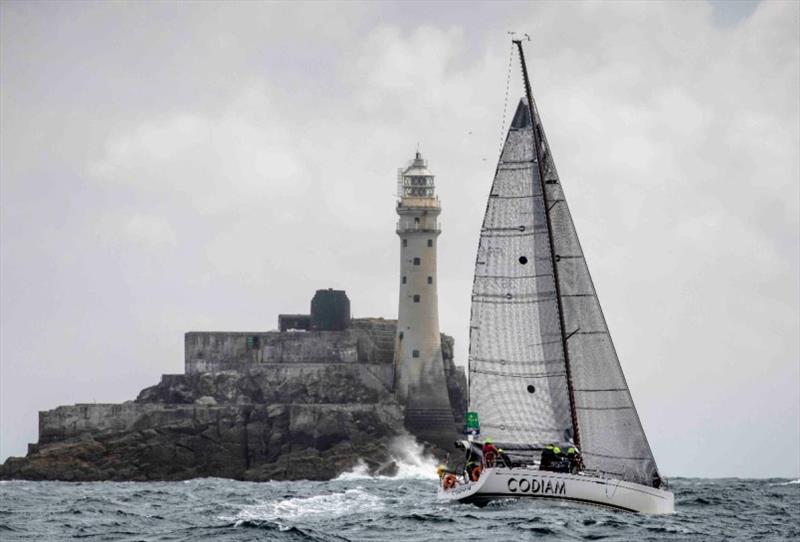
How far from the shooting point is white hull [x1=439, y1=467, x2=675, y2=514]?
33156 mm

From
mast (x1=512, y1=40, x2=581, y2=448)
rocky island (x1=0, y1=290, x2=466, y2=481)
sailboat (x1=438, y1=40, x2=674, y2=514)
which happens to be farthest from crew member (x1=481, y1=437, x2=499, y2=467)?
rocky island (x1=0, y1=290, x2=466, y2=481)

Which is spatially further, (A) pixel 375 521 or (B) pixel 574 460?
(B) pixel 574 460

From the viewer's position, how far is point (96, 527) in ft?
106

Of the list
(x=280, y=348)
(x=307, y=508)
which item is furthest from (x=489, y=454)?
(x=280, y=348)

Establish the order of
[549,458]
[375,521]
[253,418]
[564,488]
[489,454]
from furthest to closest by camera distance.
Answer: [253,418]
[489,454]
[549,458]
[375,521]
[564,488]

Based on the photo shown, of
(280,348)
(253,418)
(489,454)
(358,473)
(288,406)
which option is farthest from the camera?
(280,348)

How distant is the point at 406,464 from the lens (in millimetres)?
80312

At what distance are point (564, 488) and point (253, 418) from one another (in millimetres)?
50380

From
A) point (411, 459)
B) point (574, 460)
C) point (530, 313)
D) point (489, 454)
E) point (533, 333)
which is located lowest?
point (411, 459)

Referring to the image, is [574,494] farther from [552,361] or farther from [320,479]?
[320,479]

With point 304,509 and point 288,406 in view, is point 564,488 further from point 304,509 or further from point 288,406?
point 288,406

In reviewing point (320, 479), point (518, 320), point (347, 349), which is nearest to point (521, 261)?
point (518, 320)

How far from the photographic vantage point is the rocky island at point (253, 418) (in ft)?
261

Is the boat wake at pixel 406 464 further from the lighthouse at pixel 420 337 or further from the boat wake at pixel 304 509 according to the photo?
the boat wake at pixel 304 509
